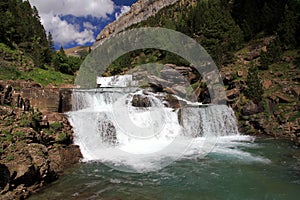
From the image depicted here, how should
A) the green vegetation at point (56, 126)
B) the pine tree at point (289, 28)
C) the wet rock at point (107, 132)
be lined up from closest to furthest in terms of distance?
the green vegetation at point (56, 126), the wet rock at point (107, 132), the pine tree at point (289, 28)

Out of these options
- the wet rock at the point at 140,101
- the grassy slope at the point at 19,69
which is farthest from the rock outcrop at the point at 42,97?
the grassy slope at the point at 19,69

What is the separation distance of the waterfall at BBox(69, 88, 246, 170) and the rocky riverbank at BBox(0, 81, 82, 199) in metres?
1.46

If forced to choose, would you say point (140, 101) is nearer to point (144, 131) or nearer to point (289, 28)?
point (144, 131)

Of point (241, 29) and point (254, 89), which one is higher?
point (241, 29)

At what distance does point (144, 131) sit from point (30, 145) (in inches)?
365

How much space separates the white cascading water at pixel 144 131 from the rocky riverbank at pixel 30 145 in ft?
4.75

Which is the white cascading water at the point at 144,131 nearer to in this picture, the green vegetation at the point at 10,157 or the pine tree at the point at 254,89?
the pine tree at the point at 254,89

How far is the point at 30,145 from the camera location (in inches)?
392

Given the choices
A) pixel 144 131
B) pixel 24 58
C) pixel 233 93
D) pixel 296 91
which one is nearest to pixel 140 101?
pixel 144 131

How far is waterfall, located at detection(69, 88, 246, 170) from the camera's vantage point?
13.6 metres

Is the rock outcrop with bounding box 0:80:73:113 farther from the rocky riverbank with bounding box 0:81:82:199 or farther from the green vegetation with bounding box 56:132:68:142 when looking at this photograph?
the green vegetation with bounding box 56:132:68:142

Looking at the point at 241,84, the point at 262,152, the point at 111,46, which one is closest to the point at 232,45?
the point at 241,84

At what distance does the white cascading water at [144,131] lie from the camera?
529 inches

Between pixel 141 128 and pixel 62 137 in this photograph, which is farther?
pixel 141 128
